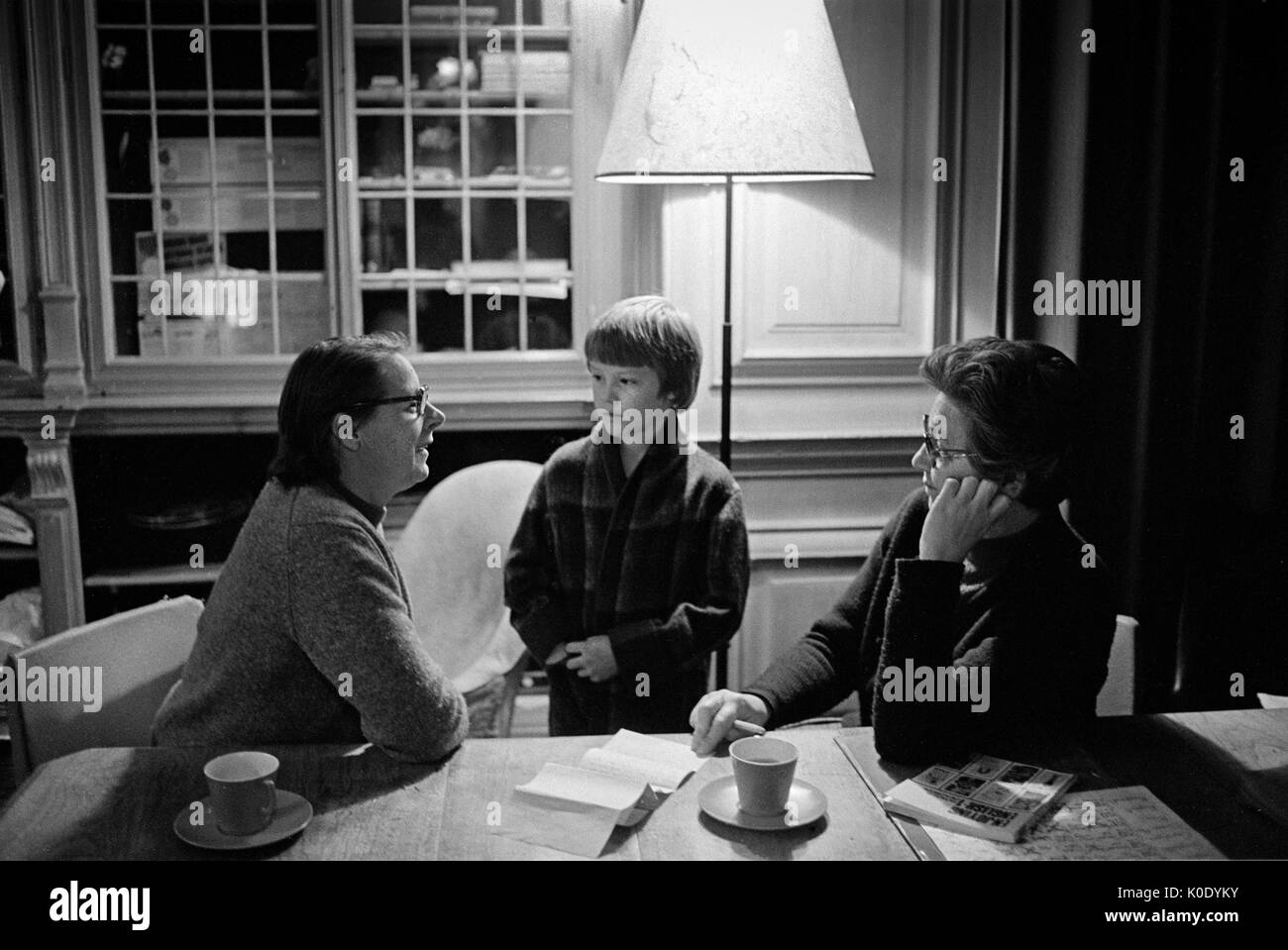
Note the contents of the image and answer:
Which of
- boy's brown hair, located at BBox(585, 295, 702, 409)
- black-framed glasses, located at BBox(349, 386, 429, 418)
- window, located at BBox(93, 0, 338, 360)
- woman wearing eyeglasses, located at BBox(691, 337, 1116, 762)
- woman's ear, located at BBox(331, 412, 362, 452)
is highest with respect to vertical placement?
window, located at BBox(93, 0, 338, 360)

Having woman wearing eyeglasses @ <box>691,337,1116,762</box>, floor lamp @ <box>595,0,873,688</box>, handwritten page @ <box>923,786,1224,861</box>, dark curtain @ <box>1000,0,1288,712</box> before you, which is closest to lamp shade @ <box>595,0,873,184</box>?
floor lamp @ <box>595,0,873,688</box>

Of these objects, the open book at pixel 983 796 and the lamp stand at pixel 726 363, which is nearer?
the open book at pixel 983 796

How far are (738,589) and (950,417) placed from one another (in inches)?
20.5

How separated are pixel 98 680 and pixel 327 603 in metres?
0.40

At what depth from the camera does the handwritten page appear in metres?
1.06

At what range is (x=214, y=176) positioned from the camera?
2.56 meters

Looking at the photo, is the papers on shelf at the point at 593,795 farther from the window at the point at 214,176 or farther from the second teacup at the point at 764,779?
the window at the point at 214,176

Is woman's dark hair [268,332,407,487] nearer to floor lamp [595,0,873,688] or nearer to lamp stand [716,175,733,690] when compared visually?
floor lamp [595,0,873,688]

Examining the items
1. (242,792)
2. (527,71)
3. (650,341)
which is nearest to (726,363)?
(650,341)

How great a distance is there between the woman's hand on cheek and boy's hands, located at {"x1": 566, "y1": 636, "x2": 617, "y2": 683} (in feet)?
1.90

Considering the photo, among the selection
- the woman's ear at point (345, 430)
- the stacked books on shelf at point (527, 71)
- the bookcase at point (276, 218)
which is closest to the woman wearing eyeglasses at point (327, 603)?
the woman's ear at point (345, 430)

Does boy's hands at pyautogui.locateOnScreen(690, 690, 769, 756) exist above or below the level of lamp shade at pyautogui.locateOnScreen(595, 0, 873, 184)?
below

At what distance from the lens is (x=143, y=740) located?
1.46 meters

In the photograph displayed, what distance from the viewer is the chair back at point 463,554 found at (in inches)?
89.5
